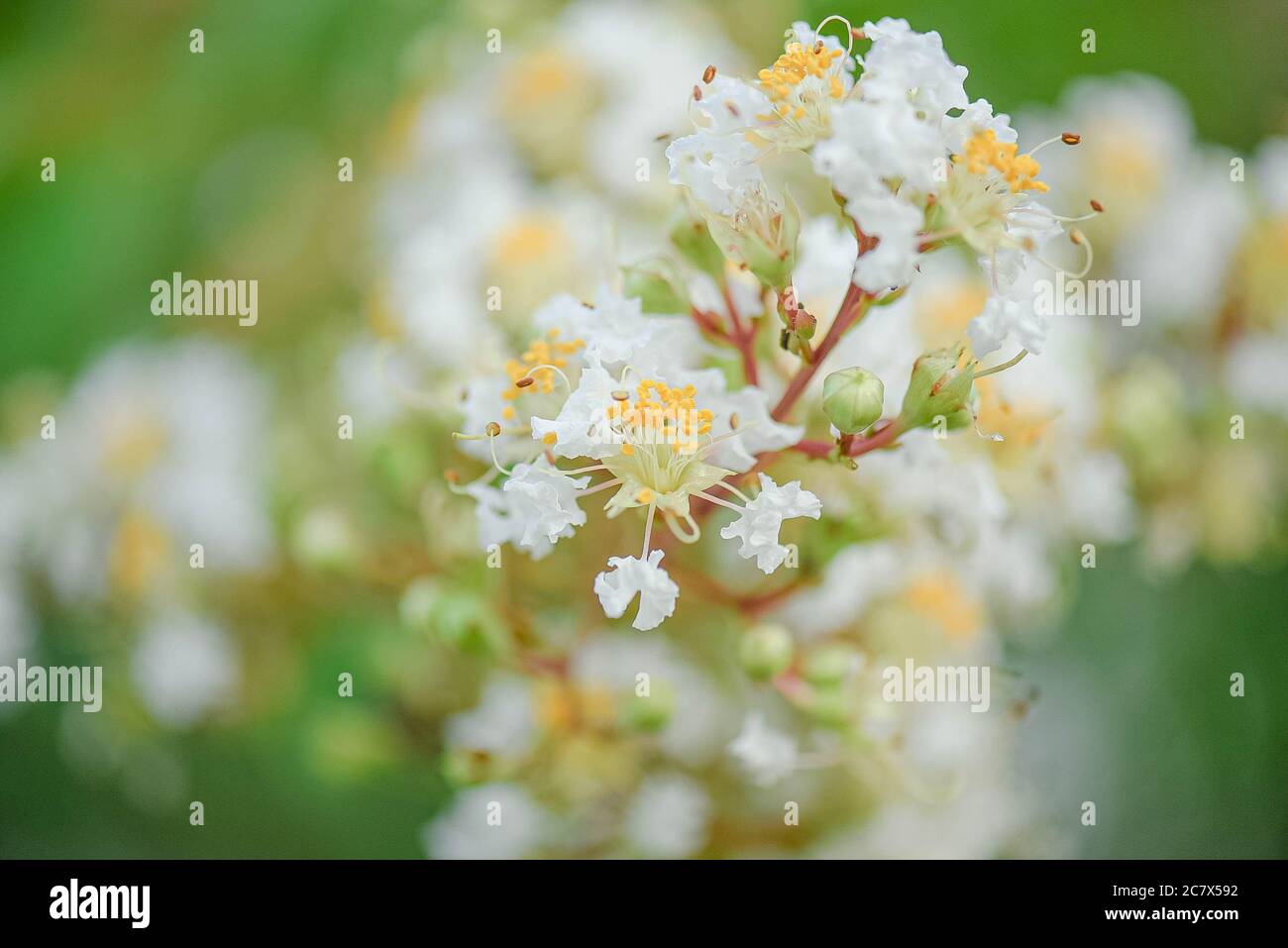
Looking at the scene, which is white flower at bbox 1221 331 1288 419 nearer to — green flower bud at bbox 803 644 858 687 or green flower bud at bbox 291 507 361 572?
green flower bud at bbox 803 644 858 687

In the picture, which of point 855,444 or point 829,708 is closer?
point 855,444

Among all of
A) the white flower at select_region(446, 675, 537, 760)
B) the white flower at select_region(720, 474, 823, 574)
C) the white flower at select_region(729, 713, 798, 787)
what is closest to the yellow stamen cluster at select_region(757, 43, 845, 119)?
the white flower at select_region(720, 474, 823, 574)

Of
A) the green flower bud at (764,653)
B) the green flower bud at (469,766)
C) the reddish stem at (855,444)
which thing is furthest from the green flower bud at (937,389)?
the green flower bud at (469,766)

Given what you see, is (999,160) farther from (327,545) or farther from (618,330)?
(327,545)

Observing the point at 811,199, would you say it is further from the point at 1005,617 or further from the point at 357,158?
the point at 357,158

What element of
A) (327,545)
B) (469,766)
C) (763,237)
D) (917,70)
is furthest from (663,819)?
(917,70)

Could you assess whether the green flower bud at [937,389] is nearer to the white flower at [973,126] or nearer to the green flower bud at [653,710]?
the white flower at [973,126]

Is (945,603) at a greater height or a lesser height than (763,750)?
greater
